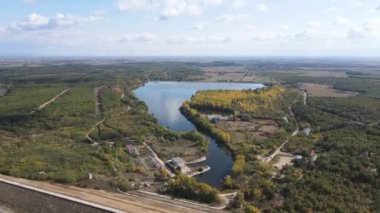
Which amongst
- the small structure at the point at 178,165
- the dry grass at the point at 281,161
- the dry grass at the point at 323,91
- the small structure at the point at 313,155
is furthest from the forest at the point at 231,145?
the dry grass at the point at 323,91

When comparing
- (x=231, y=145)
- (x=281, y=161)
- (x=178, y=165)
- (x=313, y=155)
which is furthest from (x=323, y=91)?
(x=178, y=165)

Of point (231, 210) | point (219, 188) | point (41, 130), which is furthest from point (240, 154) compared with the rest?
point (41, 130)

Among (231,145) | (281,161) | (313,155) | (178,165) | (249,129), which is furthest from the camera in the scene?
(249,129)

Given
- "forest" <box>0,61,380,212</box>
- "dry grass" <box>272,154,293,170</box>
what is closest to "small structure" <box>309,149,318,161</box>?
"forest" <box>0,61,380,212</box>

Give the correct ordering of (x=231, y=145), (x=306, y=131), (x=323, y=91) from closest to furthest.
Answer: (x=231, y=145) → (x=306, y=131) → (x=323, y=91)

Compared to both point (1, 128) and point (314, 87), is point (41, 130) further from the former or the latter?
point (314, 87)

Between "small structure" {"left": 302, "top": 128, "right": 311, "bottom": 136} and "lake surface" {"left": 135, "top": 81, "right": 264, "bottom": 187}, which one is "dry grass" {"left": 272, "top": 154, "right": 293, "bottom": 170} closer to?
"lake surface" {"left": 135, "top": 81, "right": 264, "bottom": 187}

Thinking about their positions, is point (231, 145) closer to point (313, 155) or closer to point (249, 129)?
point (313, 155)
